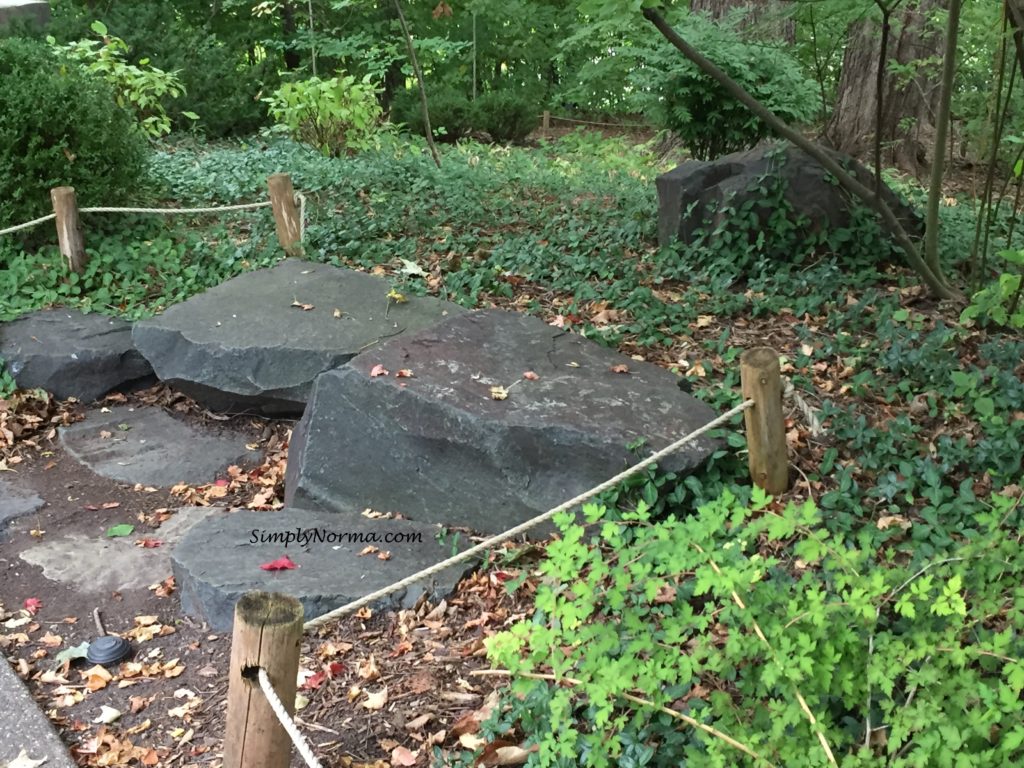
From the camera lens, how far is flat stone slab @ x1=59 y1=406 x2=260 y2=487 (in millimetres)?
5188

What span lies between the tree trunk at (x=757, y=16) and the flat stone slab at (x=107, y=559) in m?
4.94

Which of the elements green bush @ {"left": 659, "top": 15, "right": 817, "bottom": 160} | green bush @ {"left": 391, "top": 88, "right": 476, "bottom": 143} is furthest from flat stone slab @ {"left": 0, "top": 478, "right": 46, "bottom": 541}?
green bush @ {"left": 391, "top": 88, "right": 476, "bottom": 143}

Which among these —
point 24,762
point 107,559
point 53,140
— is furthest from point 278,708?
point 53,140

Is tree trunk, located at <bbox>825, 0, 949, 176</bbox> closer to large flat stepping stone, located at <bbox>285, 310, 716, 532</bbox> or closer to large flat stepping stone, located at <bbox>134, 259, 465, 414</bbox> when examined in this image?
large flat stepping stone, located at <bbox>134, 259, 465, 414</bbox>

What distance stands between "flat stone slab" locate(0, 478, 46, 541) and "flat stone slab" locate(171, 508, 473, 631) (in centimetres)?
128

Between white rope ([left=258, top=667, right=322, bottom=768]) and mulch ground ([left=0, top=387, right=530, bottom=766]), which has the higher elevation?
white rope ([left=258, top=667, right=322, bottom=768])

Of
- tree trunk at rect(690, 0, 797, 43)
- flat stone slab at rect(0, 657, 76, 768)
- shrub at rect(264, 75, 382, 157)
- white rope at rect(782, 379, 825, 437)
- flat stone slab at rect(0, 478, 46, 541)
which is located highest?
tree trunk at rect(690, 0, 797, 43)

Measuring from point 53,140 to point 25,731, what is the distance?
17.1ft

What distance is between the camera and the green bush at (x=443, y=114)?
14.7m

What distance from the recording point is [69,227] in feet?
21.9

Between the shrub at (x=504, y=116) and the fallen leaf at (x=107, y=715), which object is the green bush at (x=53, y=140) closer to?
the fallen leaf at (x=107, y=715)

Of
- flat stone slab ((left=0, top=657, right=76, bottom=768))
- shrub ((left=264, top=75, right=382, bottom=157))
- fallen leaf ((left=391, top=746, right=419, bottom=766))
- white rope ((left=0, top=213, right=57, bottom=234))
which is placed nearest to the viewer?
fallen leaf ((left=391, top=746, right=419, bottom=766))

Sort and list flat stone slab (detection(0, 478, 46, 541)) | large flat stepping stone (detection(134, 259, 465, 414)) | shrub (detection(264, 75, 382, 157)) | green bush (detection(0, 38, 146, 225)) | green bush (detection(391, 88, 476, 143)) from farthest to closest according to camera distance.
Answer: green bush (detection(391, 88, 476, 143))
shrub (detection(264, 75, 382, 157))
green bush (detection(0, 38, 146, 225))
large flat stepping stone (detection(134, 259, 465, 414))
flat stone slab (detection(0, 478, 46, 541))

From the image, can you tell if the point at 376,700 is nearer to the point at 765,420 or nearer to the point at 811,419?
the point at 765,420
